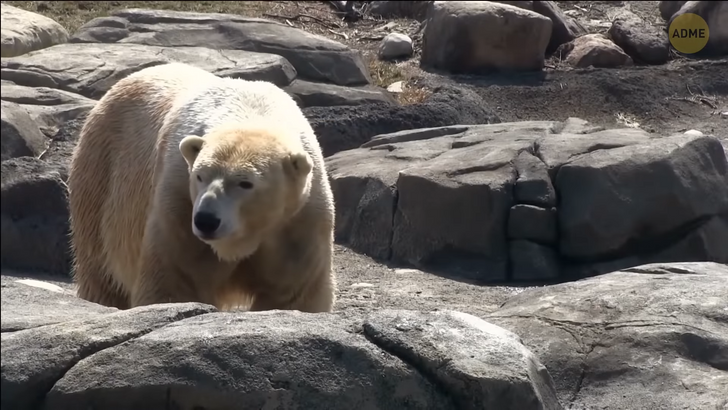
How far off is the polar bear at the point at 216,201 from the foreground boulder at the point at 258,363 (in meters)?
0.78

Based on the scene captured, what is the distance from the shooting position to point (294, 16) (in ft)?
42.8

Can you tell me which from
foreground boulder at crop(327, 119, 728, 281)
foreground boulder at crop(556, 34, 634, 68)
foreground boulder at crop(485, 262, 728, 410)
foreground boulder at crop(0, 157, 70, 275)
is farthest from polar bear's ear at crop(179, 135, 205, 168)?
foreground boulder at crop(556, 34, 634, 68)

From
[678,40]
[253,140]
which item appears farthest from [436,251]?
[678,40]

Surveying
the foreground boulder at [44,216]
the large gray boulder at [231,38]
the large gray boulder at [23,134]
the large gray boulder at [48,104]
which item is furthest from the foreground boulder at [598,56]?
the foreground boulder at [44,216]

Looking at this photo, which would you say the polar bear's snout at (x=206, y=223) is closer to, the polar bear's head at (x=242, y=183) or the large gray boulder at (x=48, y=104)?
the polar bear's head at (x=242, y=183)

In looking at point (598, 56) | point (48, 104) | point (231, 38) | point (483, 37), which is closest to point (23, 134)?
point (48, 104)

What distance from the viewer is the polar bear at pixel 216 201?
3.71 m

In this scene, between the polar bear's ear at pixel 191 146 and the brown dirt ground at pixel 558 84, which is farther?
the brown dirt ground at pixel 558 84

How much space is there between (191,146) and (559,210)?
11.3 feet

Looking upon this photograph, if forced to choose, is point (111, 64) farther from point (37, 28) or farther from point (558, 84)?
point (558, 84)

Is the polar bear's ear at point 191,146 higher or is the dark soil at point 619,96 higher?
the polar bear's ear at point 191,146

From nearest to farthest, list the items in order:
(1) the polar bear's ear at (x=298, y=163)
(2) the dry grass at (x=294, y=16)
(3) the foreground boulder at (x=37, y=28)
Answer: (1) the polar bear's ear at (x=298, y=163) → (3) the foreground boulder at (x=37, y=28) → (2) the dry grass at (x=294, y=16)

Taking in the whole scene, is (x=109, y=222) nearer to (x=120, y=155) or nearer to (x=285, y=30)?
(x=120, y=155)

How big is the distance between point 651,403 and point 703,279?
932 millimetres
